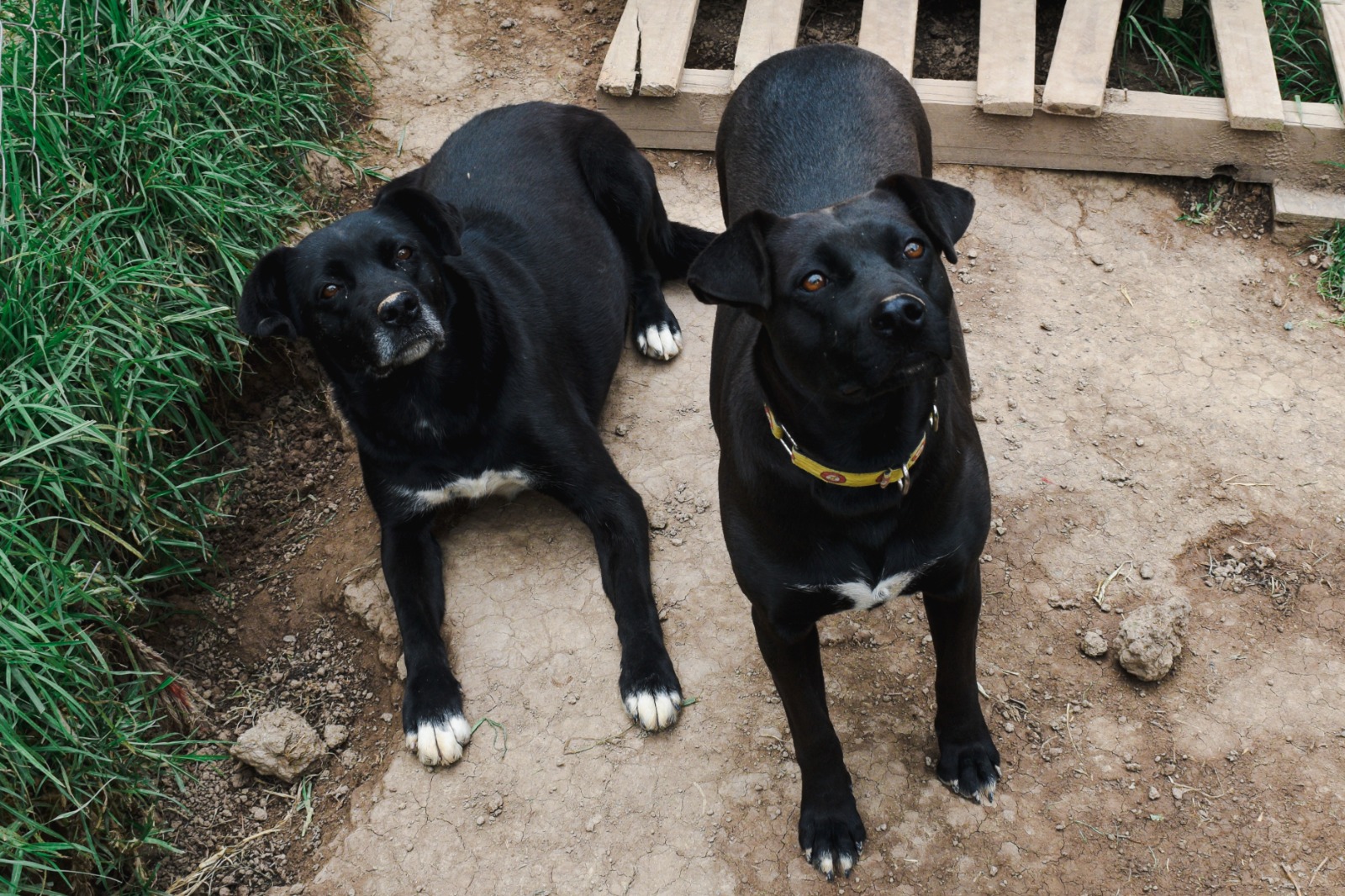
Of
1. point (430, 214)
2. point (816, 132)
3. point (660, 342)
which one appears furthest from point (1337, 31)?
point (430, 214)

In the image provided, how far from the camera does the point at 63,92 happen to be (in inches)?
156

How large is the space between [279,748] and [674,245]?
7.38 feet

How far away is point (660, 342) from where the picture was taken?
4.08 meters

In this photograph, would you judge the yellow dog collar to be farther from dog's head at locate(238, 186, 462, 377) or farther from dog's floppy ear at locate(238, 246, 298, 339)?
dog's floppy ear at locate(238, 246, 298, 339)

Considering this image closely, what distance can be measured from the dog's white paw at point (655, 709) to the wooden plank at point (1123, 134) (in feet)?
8.25

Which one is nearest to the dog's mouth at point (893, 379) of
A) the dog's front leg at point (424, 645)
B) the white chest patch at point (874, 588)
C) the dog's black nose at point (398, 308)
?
the white chest patch at point (874, 588)

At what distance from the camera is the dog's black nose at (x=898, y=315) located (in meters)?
2.02

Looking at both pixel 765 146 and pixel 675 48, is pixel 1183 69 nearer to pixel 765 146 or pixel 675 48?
pixel 675 48

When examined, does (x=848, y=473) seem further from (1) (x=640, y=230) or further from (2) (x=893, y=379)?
(1) (x=640, y=230)

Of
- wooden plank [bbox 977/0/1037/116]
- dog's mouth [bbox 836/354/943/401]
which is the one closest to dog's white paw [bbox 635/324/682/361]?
wooden plank [bbox 977/0/1037/116]

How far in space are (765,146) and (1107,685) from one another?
1.68 meters

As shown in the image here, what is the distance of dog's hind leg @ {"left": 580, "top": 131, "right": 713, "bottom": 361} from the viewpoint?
408cm

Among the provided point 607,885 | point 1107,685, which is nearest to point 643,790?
point 607,885

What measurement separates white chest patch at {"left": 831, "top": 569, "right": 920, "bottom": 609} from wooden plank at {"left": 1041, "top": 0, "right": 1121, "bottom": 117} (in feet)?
8.48
